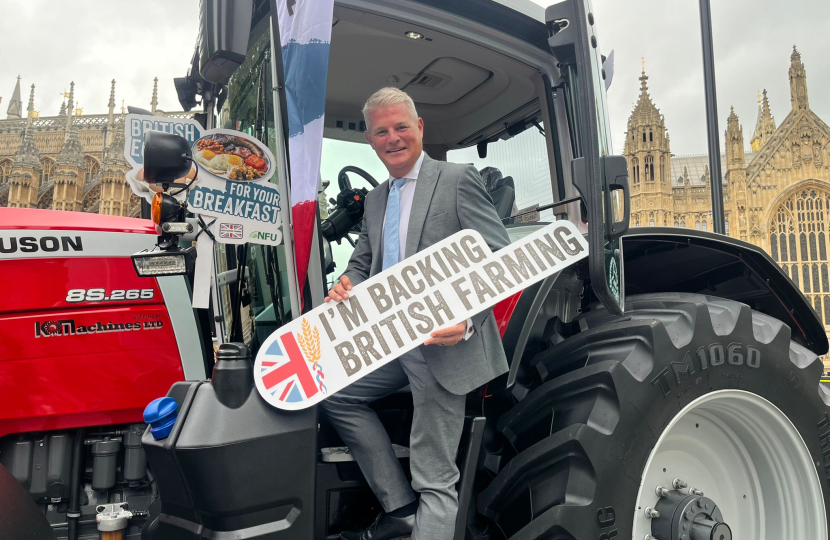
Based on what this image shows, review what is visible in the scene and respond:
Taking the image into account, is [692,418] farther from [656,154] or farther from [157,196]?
[656,154]

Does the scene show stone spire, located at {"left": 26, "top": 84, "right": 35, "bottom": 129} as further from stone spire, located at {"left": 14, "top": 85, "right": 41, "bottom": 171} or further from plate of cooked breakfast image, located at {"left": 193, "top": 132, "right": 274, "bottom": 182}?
plate of cooked breakfast image, located at {"left": 193, "top": 132, "right": 274, "bottom": 182}

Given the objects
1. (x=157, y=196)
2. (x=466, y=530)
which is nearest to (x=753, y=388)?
(x=466, y=530)

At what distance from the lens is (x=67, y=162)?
50969 mm

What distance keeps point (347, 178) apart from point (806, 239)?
56.5m

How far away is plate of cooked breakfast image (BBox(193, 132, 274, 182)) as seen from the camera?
1787 mm

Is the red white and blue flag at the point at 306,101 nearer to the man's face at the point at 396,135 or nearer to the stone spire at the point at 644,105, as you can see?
the man's face at the point at 396,135

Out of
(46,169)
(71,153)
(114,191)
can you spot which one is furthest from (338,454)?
(46,169)

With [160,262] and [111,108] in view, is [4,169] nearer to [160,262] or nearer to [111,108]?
[111,108]

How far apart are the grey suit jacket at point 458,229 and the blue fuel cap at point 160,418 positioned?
26.6 inches

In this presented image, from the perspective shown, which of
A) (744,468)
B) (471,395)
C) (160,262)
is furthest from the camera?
(744,468)

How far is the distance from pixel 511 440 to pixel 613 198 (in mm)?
789

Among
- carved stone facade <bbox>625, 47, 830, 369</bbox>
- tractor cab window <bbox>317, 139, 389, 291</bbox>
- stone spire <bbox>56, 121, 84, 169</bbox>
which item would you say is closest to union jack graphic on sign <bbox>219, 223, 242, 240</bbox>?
tractor cab window <bbox>317, 139, 389, 291</bbox>

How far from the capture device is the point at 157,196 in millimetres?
1636

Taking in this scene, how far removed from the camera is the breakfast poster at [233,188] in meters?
1.76
